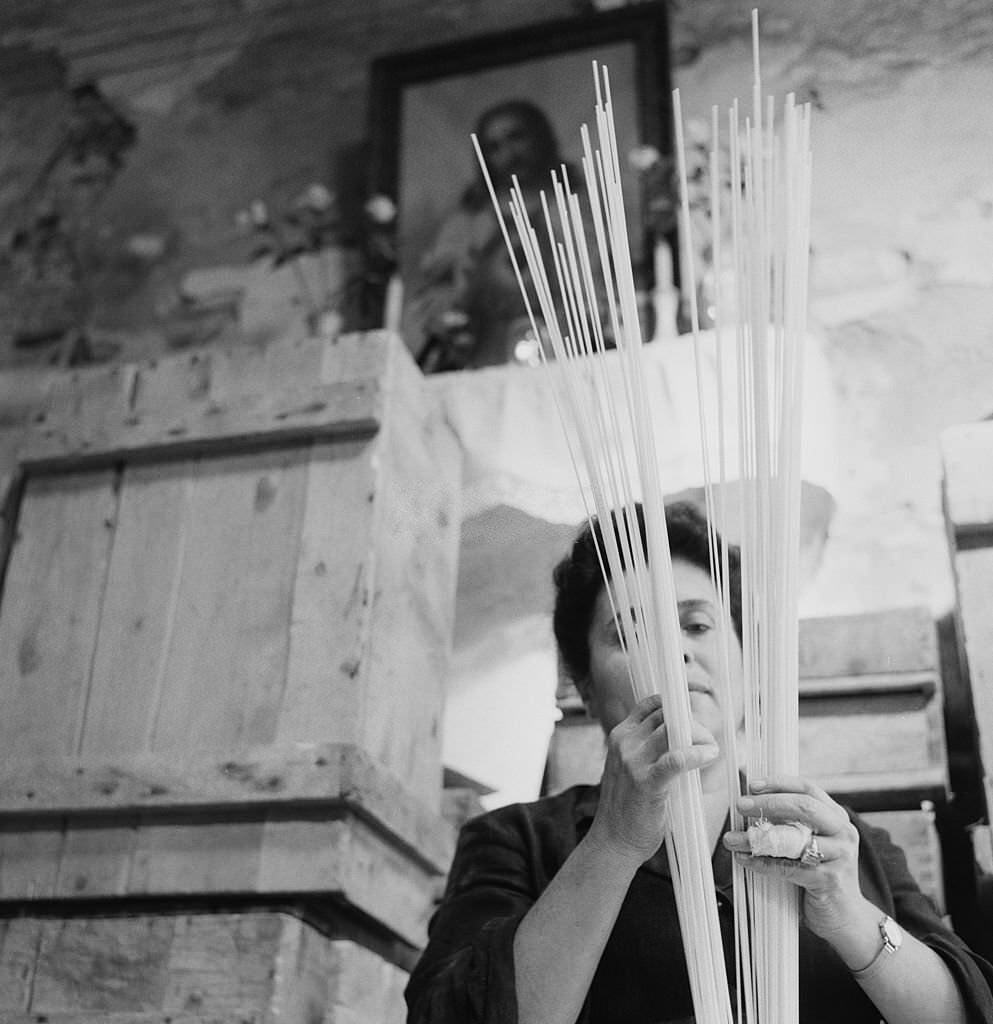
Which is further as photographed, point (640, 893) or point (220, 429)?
point (220, 429)

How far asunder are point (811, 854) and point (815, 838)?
0.01 m

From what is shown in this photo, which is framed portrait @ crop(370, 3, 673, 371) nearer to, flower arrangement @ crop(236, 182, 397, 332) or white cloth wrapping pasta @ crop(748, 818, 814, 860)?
flower arrangement @ crop(236, 182, 397, 332)

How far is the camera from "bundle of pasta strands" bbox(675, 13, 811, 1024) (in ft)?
3.05

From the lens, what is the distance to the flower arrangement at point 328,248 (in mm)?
2994

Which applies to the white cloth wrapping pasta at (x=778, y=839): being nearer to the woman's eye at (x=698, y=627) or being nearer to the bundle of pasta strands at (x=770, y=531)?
the bundle of pasta strands at (x=770, y=531)

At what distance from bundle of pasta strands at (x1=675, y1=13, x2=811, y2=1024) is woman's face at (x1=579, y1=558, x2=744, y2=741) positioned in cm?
19

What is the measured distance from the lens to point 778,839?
0.94m

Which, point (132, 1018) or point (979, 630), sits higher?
point (979, 630)

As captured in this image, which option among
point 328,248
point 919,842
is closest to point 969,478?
point 919,842

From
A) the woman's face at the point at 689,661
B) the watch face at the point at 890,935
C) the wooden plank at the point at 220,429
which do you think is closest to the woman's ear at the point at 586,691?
the woman's face at the point at 689,661

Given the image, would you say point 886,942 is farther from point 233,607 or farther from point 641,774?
point 233,607

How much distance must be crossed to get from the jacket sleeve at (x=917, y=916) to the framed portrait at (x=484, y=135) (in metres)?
1.70

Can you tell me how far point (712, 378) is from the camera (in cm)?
208

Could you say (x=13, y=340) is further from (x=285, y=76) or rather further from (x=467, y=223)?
(x=467, y=223)
